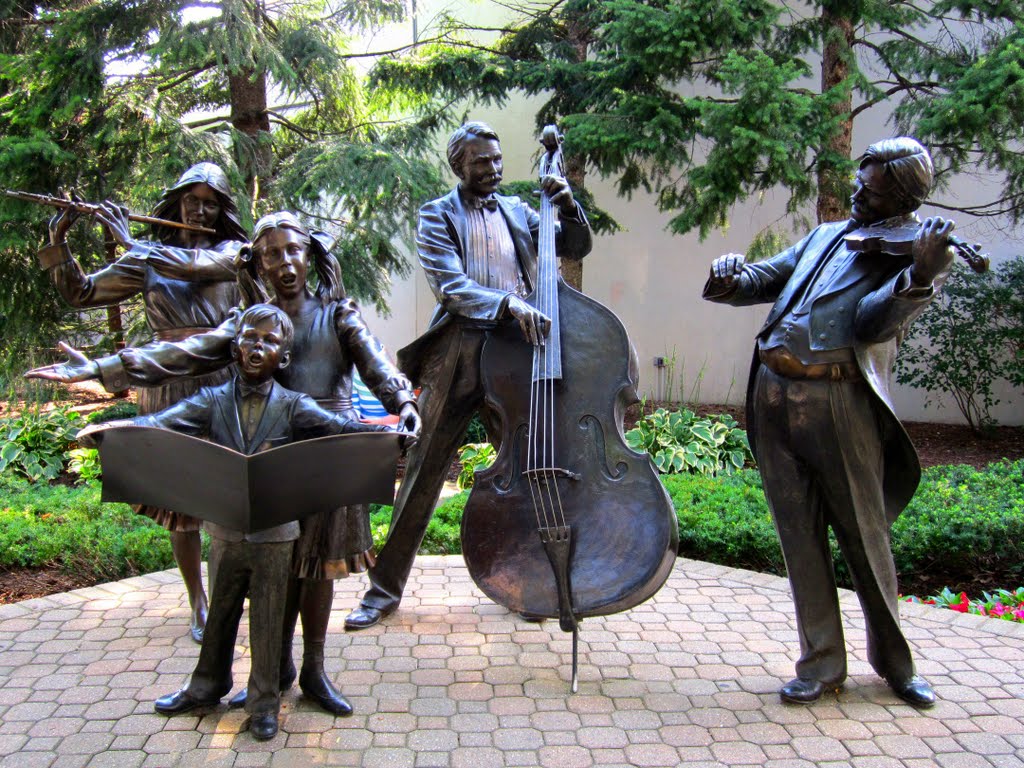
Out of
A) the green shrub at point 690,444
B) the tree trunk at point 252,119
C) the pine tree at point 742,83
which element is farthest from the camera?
the tree trunk at point 252,119

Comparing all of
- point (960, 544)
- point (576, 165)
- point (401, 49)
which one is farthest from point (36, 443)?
point (960, 544)

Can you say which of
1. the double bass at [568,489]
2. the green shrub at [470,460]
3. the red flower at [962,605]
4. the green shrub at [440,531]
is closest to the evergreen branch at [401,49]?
the green shrub at [470,460]

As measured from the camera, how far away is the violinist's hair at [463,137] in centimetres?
418

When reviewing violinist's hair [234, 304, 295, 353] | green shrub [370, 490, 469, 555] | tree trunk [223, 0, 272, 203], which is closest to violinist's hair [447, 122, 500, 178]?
violinist's hair [234, 304, 295, 353]

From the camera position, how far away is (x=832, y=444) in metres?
3.44

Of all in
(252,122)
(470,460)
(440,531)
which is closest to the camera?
(440,531)

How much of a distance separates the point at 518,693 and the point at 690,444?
4.97 m

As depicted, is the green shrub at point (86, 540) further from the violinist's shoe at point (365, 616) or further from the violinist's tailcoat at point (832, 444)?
the violinist's tailcoat at point (832, 444)

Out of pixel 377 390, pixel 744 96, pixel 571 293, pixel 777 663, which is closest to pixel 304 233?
pixel 377 390

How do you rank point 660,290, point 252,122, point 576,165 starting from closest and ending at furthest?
1. point 252,122
2. point 576,165
3. point 660,290

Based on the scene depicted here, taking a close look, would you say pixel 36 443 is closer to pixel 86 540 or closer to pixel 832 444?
pixel 86 540

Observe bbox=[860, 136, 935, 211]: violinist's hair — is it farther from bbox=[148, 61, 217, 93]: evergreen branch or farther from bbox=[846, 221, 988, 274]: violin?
bbox=[148, 61, 217, 93]: evergreen branch

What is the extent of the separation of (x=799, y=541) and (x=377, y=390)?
5.80 ft

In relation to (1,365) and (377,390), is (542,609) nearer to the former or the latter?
(377,390)
